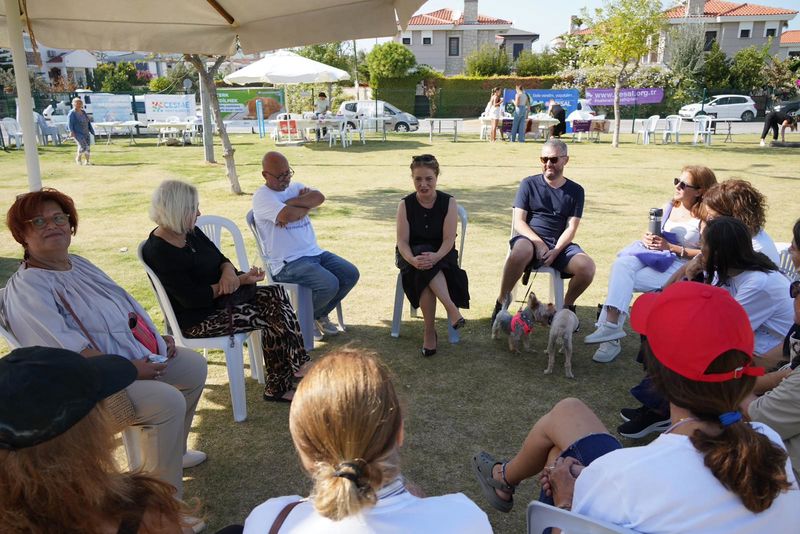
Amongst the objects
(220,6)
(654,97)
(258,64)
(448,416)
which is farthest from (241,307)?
(654,97)

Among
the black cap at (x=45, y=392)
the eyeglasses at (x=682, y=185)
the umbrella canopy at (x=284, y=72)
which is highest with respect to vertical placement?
the umbrella canopy at (x=284, y=72)

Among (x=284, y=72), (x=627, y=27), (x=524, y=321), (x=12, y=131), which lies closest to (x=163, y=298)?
(x=524, y=321)

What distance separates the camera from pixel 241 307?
3461 mm

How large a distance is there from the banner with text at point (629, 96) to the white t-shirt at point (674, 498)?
2490 centimetres

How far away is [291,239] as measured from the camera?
4281 mm

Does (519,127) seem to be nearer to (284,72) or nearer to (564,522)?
(284,72)

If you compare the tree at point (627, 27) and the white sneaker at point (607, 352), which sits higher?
the tree at point (627, 27)

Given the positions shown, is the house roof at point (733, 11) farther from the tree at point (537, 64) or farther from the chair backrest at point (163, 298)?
the chair backrest at point (163, 298)

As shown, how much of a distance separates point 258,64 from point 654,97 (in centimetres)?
1637

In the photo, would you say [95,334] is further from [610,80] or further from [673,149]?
[610,80]

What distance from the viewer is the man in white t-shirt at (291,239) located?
4.20m

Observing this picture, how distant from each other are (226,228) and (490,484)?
2.60 meters

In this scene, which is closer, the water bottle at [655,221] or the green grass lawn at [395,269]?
the green grass lawn at [395,269]

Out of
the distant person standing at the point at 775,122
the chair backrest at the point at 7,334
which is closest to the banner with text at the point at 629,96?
the distant person standing at the point at 775,122
